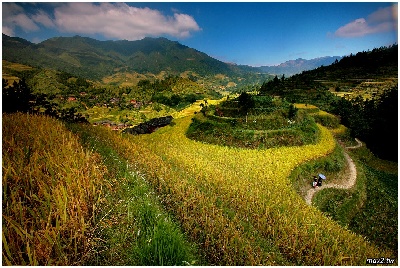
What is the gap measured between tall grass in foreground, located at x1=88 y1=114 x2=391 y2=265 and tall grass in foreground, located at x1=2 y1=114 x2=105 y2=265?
239 cm

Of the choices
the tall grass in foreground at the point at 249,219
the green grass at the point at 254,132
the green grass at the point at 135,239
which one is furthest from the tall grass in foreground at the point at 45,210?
the green grass at the point at 254,132

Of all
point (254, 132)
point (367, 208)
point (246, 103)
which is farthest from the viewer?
point (246, 103)

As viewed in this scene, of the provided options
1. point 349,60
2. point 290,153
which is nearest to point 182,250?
point 290,153

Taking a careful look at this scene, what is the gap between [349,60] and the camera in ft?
308

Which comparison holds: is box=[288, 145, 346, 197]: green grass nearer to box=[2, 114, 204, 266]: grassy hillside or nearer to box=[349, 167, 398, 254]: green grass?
box=[349, 167, 398, 254]: green grass

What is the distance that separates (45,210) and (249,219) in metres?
5.21

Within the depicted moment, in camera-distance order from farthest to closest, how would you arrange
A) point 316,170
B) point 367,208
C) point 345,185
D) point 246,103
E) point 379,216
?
point 246,103
point 345,185
point 316,170
point 367,208
point 379,216

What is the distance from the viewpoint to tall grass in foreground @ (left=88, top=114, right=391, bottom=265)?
4.88 meters

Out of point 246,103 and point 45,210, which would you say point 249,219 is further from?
point 246,103

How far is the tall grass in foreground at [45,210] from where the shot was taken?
2.70 meters

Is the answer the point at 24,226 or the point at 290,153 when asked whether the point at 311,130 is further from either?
the point at 24,226

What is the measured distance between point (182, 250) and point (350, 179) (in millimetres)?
17724

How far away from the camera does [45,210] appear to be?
3389 millimetres

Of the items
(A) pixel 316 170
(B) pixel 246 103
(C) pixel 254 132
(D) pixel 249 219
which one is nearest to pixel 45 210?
(D) pixel 249 219
